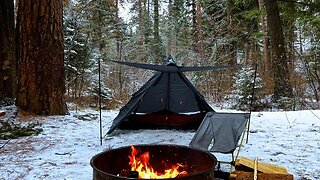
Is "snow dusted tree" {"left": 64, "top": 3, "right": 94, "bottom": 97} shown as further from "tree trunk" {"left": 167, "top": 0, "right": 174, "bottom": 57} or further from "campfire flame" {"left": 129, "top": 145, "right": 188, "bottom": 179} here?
"campfire flame" {"left": 129, "top": 145, "right": 188, "bottom": 179}

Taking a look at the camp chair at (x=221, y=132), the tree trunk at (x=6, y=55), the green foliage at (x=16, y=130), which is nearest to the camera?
the camp chair at (x=221, y=132)

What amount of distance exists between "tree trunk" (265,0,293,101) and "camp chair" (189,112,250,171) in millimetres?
4745

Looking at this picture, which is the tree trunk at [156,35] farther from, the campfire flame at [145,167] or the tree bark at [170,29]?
the campfire flame at [145,167]

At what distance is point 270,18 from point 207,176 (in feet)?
23.9

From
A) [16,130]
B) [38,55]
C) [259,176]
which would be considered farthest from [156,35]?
[259,176]

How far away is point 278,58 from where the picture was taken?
7914 millimetres

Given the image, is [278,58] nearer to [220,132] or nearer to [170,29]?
[220,132]

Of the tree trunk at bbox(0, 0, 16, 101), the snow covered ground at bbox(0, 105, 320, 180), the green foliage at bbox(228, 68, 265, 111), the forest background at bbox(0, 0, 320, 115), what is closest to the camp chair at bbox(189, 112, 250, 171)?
the snow covered ground at bbox(0, 105, 320, 180)

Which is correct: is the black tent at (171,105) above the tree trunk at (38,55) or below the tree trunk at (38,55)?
below

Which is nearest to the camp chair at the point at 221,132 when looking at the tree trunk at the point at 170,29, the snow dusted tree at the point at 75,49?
the snow dusted tree at the point at 75,49

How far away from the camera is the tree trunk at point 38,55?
545 centimetres

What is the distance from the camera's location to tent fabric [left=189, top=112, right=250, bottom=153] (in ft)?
9.67

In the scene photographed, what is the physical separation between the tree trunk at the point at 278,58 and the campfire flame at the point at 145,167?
5937mm

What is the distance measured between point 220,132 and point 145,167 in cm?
107
